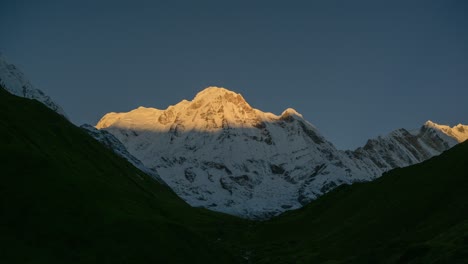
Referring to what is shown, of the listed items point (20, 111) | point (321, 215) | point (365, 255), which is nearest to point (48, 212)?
point (365, 255)

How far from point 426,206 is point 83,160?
86160 millimetres

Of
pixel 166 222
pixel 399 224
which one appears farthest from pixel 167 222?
pixel 399 224

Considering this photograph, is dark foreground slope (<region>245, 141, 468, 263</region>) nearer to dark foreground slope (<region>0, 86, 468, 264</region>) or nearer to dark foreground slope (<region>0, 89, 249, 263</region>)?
dark foreground slope (<region>0, 86, 468, 264</region>)

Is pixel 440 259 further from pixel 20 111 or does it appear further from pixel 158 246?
pixel 20 111

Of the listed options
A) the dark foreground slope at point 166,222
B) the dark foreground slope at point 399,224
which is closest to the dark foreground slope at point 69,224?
the dark foreground slope at point 166,222

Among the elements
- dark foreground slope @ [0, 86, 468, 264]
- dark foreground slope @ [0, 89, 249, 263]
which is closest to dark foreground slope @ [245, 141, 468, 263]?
dark foreground slope @ [0, 86, 468, 264]

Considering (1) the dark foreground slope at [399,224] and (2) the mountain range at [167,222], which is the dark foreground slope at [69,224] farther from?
(1) the dark foreground slope at [399,224]

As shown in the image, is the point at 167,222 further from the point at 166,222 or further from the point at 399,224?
the point at 399,224

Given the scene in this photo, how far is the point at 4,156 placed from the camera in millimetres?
91750

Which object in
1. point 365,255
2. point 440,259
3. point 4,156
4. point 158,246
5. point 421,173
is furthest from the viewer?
point 421,173

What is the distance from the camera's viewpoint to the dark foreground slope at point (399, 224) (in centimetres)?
6419

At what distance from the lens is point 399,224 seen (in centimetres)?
9431

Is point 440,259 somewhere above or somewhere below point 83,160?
below

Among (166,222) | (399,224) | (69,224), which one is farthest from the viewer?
(399,224)
